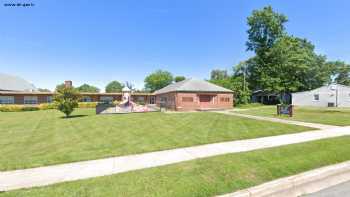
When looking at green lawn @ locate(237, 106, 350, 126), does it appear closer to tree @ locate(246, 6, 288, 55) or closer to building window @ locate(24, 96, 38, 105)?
tree @ locate(246, 6, 288, 55)

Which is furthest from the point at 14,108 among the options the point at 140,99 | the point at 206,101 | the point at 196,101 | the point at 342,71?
the point at 342,71

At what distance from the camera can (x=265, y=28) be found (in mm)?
37719

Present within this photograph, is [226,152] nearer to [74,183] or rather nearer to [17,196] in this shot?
[74,183]

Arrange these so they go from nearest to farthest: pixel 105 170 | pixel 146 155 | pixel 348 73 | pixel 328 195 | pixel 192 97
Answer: pixel 328 195, pixel 105 170, pixel 146 155, pixel 192 97, pixel 348 73

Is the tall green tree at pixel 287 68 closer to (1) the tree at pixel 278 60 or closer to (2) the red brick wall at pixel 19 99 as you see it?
(1) the tree at pixel 278 60

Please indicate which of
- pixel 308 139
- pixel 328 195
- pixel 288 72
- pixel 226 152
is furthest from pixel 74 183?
pixel 288 72

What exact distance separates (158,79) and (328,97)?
55.7 meters

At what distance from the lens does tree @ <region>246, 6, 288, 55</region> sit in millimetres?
37281

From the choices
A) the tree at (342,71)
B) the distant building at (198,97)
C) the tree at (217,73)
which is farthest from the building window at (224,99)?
the tree at (217,73)

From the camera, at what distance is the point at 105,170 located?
459cm

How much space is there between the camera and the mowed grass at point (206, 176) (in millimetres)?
3479

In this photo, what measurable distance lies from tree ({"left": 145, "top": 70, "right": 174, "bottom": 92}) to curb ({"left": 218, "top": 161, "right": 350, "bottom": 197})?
2763 inches

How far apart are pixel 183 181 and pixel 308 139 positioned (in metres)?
6.39

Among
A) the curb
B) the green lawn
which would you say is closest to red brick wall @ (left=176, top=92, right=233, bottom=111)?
the green lawn
